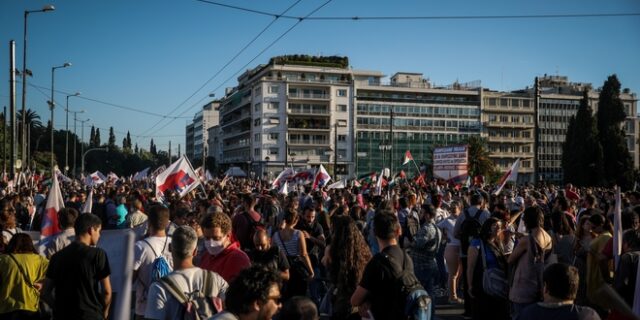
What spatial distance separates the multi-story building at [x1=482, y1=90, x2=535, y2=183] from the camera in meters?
96.4

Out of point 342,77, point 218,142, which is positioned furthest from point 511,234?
point 218,142

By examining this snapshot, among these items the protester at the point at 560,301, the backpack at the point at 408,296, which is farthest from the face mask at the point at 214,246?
the protester at the point at 560,301

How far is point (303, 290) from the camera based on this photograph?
7496mm

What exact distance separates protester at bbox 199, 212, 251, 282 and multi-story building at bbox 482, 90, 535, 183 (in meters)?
94.6

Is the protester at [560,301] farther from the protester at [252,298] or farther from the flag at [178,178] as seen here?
the flag at [178,178]

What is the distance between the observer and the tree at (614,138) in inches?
2405

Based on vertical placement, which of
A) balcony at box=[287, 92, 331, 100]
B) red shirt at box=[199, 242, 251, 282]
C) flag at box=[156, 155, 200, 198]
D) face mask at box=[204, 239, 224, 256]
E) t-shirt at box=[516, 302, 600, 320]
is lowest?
t-shirt at box=[516, 302, 600, 320]

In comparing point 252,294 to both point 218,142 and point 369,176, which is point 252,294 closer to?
point 369,176

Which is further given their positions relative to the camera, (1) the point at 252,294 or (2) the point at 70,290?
(2) the point at 70,290

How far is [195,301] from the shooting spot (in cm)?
400

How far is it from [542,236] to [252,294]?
422 centimetres

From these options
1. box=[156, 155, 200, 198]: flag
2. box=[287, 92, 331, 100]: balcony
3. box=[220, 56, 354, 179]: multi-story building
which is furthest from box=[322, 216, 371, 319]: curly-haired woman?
box=[287, 92, 331, 100]: balcony

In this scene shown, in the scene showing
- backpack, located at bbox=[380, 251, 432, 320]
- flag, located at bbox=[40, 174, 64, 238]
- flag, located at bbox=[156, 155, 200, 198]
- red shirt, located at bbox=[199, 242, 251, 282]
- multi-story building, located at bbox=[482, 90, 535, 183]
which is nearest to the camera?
backpack, located at bbox=[380, 251, 432, 320]

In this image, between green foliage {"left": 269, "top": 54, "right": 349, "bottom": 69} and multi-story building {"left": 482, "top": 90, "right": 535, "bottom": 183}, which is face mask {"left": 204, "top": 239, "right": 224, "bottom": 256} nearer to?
green foliage {"left": 269, "top": 54, "right": 349, "bottom": 69}
